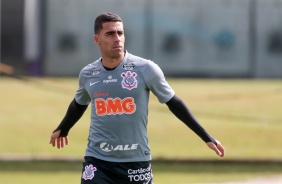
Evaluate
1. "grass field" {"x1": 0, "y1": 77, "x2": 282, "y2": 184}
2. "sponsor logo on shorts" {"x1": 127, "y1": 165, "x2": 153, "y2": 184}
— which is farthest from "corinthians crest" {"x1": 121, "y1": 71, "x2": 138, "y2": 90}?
"grass field" {"x1": 0, "y1": 77, "x2": 282, "y2": 184}

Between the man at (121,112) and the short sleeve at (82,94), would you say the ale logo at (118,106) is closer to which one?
the man at (121,112)

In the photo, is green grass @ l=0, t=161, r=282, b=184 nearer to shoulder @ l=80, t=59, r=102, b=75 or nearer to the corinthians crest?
shoulder @ l=80, t=59, r=102, b=75

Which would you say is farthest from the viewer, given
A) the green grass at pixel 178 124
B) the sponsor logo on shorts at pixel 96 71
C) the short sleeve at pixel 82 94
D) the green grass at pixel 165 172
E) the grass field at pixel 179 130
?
the green grass at pixel 178 124

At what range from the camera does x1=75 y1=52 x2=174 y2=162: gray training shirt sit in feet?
23.9

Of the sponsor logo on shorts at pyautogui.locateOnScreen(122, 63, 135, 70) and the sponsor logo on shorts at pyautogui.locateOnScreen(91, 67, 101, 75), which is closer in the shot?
the sponsor logo on shorts at pyautogui.locateOnScreen(122, 63, 135, 70)

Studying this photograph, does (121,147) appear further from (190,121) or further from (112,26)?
(112,26)

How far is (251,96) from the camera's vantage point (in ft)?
92.5

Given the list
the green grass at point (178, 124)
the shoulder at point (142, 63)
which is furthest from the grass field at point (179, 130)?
the shoulder at point (142, 63)

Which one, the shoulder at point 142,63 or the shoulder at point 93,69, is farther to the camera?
the shoulder at point 93,69

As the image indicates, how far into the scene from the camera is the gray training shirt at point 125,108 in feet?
23.9

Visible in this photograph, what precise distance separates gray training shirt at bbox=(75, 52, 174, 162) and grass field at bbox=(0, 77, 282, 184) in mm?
5289

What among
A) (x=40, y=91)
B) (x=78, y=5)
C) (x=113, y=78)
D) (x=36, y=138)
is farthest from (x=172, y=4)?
(x=113, y=78)

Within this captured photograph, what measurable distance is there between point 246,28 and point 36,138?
27.4 m

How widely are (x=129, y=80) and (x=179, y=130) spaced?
11161 millimetres
